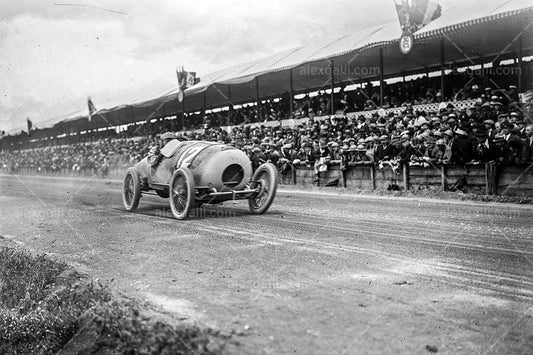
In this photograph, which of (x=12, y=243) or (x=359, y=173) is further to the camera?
(x=359, y=173)

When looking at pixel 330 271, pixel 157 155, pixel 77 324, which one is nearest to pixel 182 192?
pixel 157 155

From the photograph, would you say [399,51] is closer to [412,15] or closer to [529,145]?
[412,15]

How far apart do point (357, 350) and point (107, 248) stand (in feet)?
15.2

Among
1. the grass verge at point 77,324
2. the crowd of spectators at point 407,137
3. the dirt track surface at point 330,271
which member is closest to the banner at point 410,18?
the crowd of spectators at point 407,137

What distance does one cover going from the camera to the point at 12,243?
26.2 feet

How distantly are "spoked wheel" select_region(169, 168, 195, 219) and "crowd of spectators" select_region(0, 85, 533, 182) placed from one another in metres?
1.67

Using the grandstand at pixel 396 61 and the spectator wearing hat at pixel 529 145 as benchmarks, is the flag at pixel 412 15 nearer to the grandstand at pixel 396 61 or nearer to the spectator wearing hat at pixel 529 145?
the grandstand at pixel 396 61

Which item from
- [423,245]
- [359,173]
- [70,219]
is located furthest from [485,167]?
[70,219]

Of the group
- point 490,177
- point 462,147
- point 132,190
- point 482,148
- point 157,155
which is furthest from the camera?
point 462,147

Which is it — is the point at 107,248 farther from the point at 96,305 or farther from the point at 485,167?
the point at 485,167

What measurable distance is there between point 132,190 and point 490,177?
325 inches

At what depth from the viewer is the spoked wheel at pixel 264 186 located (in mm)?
9953

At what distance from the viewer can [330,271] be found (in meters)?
5.24

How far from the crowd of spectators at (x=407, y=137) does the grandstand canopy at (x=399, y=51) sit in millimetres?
1965
